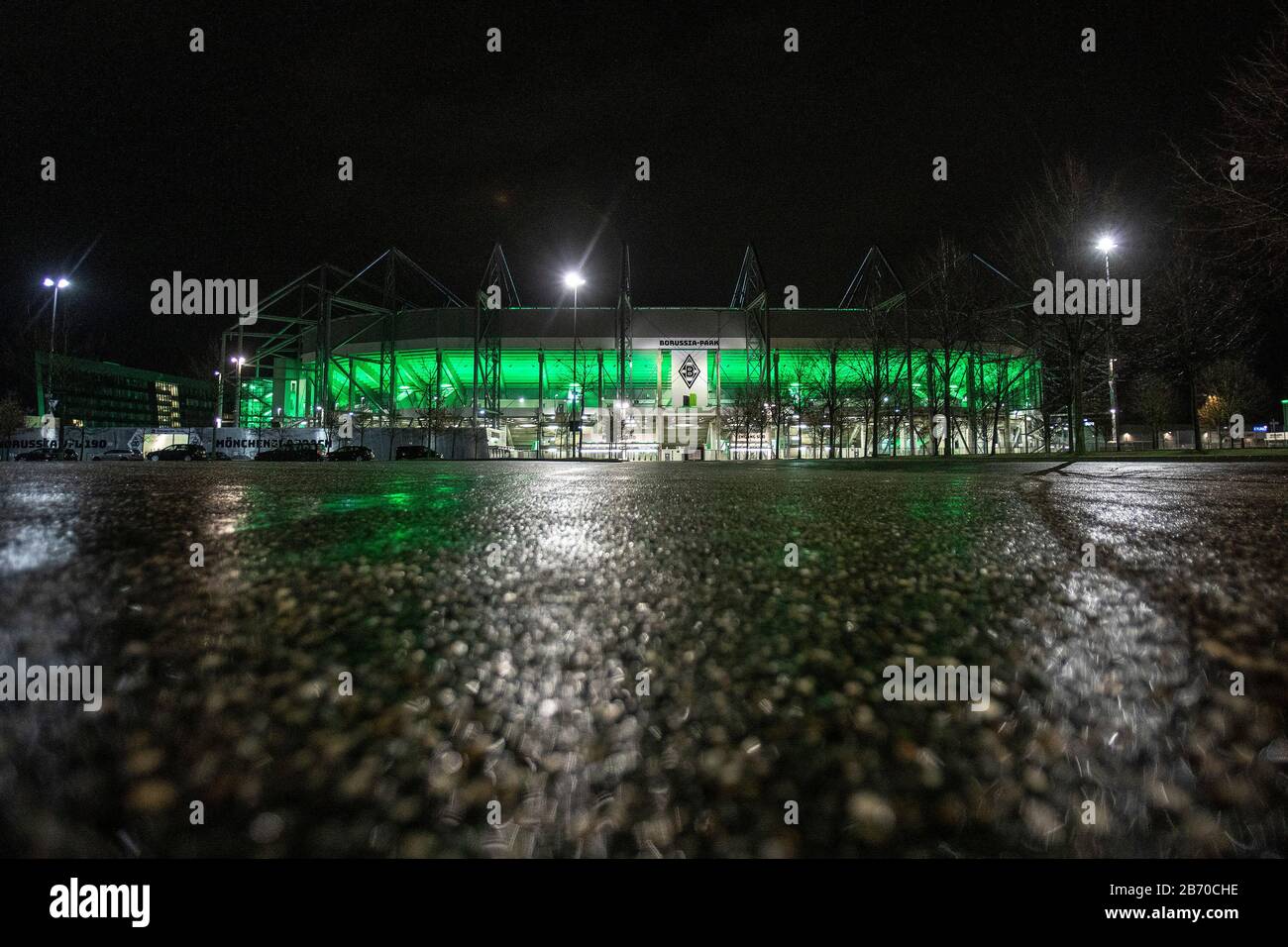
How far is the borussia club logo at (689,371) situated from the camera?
17.1 metres

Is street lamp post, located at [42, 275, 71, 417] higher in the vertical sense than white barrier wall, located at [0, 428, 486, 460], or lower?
higher

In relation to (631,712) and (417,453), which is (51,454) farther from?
(631,712)

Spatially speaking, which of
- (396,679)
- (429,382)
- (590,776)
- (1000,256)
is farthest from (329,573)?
(429,382)

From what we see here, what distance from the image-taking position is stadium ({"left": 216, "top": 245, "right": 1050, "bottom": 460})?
43625 millimetres

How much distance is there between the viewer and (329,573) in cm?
123

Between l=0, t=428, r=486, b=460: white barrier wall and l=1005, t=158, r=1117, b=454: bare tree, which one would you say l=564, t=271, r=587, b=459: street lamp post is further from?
l=1005, t=158, r=1117, b=454: bare tree

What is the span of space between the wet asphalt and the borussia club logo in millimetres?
15932

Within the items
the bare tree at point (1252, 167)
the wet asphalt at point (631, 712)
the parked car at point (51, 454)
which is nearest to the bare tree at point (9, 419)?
the parked car at point (51, 454)

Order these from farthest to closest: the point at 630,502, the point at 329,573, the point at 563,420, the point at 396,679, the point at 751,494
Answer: the point at 563,420 < the point at 751,494 < the point at 630,502 < the point at 329,573 < the point at 396,679

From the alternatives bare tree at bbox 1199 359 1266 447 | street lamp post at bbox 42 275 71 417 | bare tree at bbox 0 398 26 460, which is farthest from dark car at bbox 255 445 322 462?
bare tree at bbox 1199 359 1266 447
